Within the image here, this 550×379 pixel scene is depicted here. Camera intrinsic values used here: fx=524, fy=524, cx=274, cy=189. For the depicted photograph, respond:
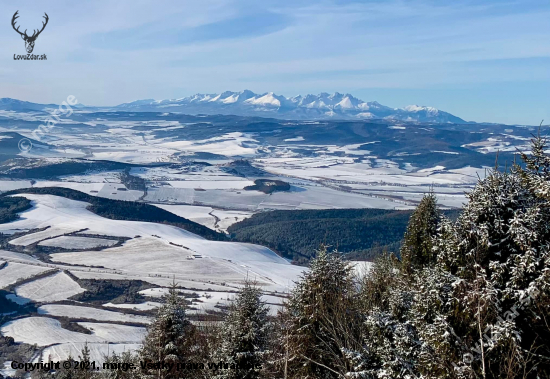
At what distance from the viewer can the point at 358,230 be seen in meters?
115

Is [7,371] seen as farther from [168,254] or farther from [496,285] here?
[168,254]

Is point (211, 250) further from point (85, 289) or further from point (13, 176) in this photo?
point (13, 176)

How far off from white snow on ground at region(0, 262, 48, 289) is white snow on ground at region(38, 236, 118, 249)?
13.2 metres

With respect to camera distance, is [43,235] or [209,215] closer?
[43,235]

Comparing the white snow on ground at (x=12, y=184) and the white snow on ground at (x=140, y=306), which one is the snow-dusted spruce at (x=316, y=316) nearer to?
the white snow on ground at (x=140, y=306)

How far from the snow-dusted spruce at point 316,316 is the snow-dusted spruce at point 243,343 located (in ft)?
2.73

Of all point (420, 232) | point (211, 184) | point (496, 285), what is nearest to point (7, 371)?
point (420, 232)

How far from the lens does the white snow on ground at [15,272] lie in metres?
66.5

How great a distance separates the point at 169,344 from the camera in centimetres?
1620

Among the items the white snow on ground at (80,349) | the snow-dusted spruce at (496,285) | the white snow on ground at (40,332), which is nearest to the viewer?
the snow-dusted spruce at (496,285)

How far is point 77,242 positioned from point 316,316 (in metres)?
79.5

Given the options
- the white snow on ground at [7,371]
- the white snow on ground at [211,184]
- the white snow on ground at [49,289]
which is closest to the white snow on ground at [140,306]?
the white snow on ground at [49,289]

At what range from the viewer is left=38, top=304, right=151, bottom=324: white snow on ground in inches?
2154

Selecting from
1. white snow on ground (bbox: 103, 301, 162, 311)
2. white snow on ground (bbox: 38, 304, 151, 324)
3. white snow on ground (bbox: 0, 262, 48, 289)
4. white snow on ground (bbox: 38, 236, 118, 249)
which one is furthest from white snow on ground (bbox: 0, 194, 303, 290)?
white snow on ground (bbox: 38, 304, 151, 324)
